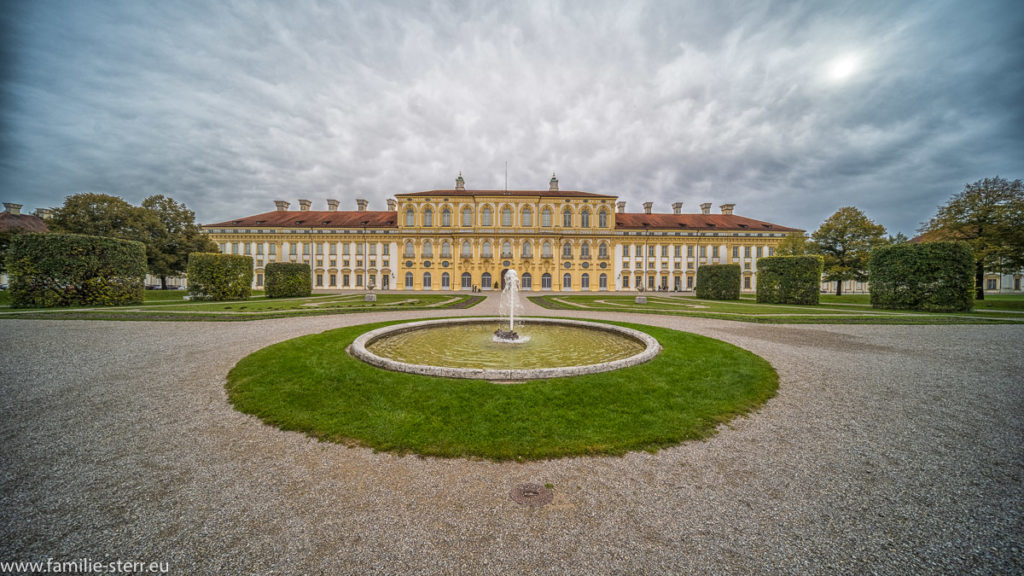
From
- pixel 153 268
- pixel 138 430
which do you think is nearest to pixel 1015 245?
pixel 138 430

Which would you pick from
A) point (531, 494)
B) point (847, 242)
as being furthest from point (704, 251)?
point (531, 494)

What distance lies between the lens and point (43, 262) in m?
18.5

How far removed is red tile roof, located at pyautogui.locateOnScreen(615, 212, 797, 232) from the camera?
52938 mm

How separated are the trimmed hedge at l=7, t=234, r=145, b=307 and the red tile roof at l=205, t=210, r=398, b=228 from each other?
31658 millimetres

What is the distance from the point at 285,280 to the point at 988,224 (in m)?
58.0

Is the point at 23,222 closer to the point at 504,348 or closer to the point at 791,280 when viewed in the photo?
the point at 504,348

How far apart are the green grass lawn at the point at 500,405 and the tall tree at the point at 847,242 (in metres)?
40.1

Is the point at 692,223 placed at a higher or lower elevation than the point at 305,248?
higher

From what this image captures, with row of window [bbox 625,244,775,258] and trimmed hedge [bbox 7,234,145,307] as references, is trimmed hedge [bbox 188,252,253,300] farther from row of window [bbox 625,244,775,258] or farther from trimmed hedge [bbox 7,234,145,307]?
row of window [bbox 625,244,775,258]

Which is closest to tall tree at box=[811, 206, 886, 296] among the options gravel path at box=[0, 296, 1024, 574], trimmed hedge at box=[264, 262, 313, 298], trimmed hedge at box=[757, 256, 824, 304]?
trimmed hedge at box=[757, 256, 824, 304]

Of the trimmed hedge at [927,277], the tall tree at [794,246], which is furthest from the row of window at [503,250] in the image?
the trimmed hedge at [927,277]

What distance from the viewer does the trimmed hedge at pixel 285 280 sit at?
28.1 meters

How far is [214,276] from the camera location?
25328 millimetres

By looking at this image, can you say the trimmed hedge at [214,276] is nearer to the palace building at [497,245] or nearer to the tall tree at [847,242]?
the palace building at [497,245]
